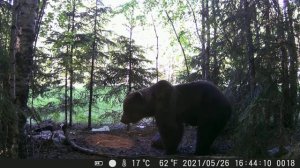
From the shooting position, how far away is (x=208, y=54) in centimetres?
1656

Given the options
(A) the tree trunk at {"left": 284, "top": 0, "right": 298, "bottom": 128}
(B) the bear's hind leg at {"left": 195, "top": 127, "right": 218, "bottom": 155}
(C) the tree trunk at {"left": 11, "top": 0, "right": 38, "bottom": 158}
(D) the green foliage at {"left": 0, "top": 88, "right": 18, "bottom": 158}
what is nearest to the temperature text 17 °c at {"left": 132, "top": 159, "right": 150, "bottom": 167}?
(D) the green foliage at {"left": 0, "top": 88, "right": 18, "bottom": 158}

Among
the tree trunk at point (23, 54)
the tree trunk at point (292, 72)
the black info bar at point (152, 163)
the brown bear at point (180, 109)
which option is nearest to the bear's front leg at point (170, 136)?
the brown bear at point (180, 109)

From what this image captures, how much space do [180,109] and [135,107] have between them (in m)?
1.20

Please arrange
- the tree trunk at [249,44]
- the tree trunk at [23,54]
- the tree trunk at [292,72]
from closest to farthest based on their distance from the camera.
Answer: the tree trunk at [292,72] → the tree trunk at [23,54] → the tree trunk at [249,44]

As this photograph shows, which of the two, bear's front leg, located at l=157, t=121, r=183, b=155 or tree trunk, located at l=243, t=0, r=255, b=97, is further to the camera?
bear's front leg, located at l=157, t=121, r=183, b=155

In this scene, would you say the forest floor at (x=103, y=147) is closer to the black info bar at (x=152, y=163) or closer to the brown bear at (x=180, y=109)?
the brown bear at (x=180, y=109)

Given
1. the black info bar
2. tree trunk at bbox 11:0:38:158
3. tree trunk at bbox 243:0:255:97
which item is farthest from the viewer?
tree trunk at bbox 243:0:255:97

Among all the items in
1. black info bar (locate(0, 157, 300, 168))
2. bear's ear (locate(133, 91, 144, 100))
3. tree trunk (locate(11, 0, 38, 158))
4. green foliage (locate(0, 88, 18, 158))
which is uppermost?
tree trunk (locate(11, 0, 38, 158))

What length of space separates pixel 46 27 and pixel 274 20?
43.1ft

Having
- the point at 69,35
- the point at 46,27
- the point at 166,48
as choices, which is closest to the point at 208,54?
the point at 69,35

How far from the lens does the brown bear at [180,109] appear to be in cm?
1023

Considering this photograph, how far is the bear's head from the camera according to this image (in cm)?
1051

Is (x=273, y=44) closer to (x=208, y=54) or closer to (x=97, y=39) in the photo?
(x=208, y=54)

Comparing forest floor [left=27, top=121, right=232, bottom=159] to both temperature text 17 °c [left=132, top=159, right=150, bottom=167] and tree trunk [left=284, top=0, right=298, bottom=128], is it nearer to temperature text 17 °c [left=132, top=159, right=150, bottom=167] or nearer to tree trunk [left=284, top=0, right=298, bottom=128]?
tree trunk [left=284, top=0, right=298, bottom=128]
